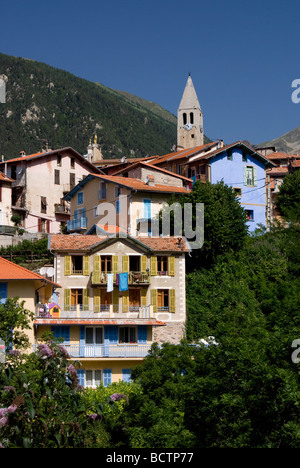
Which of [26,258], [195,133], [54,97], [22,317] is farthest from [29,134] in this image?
[22,317]

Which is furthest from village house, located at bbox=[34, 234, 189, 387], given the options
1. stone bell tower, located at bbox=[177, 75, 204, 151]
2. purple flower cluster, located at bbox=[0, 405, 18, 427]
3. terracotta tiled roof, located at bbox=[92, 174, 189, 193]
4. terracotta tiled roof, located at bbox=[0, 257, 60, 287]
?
stone bell tower, located at bbox=[177, 75, 204, 151]

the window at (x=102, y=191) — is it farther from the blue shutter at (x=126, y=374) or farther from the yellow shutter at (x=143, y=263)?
the blue shutter at (x=126, y=374)

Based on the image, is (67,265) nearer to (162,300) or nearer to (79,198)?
(162,300)

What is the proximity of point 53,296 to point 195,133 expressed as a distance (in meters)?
53.2

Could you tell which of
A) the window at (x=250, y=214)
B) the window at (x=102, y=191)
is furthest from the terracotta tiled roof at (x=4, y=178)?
the window at (x=250, y=214)

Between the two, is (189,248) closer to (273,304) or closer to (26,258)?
(273,304)

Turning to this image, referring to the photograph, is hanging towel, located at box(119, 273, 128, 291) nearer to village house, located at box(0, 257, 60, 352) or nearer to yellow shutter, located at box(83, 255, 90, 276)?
yellow shutter, located at box(83, 255, 90, 276)

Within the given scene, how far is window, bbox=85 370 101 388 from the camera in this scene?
38.0 meters

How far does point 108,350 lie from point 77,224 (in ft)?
73.8

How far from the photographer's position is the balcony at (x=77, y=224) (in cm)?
5866

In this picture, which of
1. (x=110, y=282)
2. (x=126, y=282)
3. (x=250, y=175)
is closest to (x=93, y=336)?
(x=110, y=282)

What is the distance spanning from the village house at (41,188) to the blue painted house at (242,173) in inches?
541

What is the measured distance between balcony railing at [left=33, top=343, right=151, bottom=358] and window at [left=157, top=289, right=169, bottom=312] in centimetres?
550

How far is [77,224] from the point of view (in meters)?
59.3
